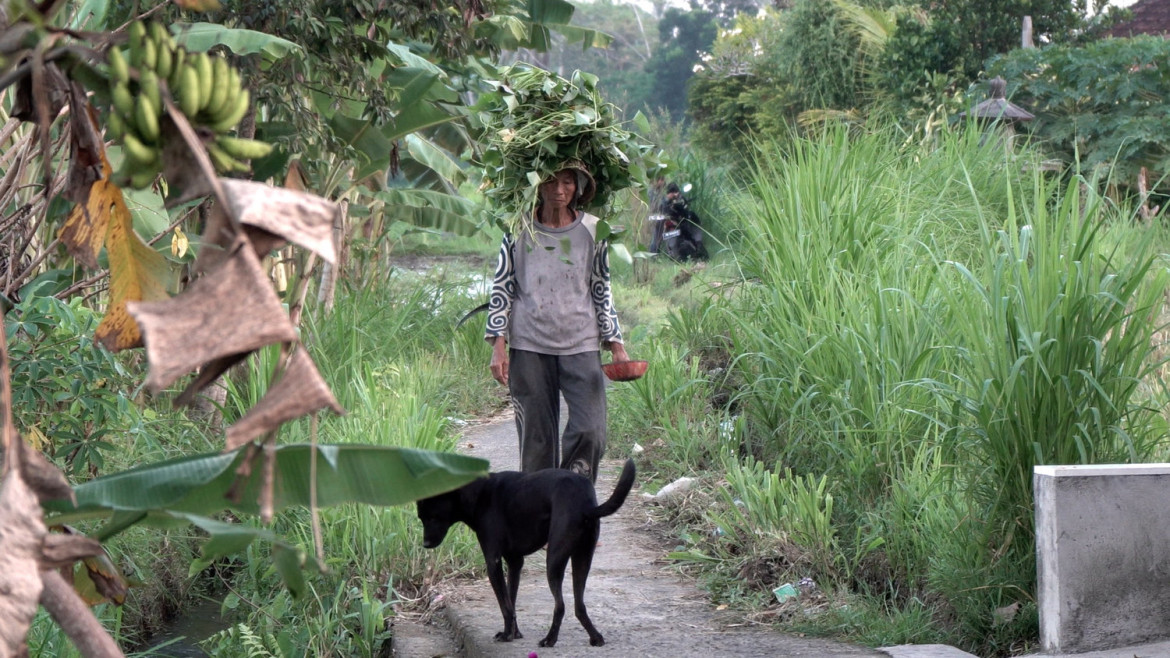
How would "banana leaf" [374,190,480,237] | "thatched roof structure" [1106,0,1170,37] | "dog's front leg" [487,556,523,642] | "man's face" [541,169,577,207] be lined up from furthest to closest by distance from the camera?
"thatched roof structure" [1106,0,1170,37], "banana leaf" [374,190,480,237], "man's face" [541,169,577,207], "dog's front leg" [487,556,523,642]

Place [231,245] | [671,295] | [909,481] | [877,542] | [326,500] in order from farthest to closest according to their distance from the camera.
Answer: [671,295]
[909,481]
[877,542]
[326,500]
[231,245]

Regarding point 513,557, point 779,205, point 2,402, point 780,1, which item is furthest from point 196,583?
point 780,1

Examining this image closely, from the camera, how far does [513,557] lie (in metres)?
4.10

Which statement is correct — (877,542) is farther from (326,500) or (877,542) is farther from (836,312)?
(326,500)

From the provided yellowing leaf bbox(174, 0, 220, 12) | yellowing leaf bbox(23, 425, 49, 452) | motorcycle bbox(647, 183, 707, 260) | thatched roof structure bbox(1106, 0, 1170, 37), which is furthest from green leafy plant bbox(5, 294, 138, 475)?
thatched roof structure bbox(1106, 0, 1170, 37)

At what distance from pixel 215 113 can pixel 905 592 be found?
136 inches

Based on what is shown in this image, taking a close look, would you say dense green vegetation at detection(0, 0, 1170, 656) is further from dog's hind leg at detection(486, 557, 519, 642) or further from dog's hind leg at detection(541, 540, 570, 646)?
dog's hind leg at detection(541, 540, 570, 646)

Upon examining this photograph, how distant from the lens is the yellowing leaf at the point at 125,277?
7.57 feet

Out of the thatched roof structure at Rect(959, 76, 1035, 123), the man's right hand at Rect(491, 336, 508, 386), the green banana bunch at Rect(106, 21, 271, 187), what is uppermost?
the thatched roof structure at Rect(959, 76, 1035, 123)

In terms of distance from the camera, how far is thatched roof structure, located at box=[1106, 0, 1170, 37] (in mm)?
22453

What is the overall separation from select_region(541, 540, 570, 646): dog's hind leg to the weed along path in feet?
0.17

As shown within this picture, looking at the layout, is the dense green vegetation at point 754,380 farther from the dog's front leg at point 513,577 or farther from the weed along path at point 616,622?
the dog's front leg at point 513,577

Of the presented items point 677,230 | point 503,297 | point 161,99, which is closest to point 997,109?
point 677,230

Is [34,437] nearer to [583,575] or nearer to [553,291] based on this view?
[553,291]
